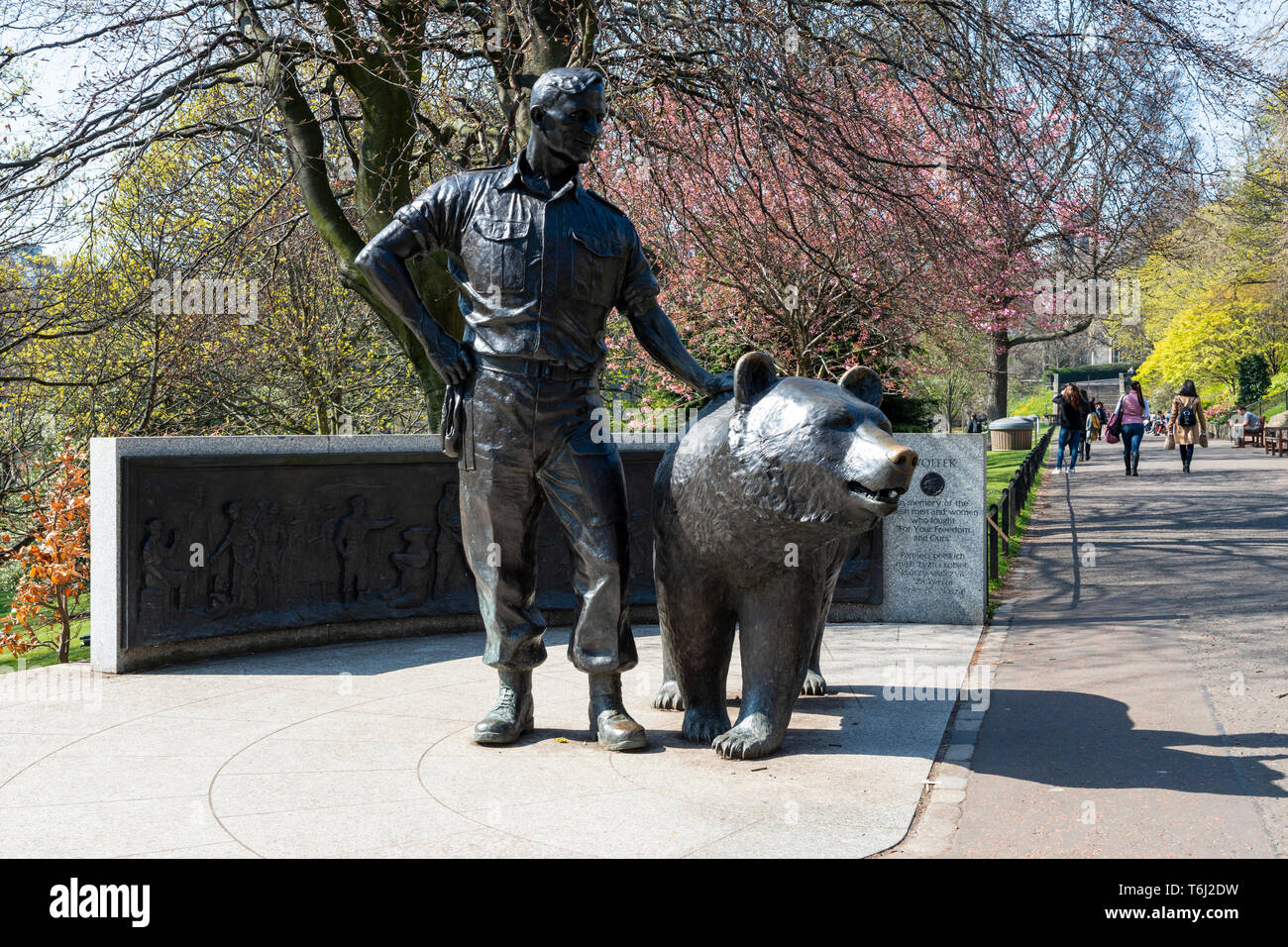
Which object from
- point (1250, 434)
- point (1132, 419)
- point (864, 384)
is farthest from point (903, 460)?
point (1250, 434)

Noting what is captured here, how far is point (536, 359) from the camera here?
182 inches

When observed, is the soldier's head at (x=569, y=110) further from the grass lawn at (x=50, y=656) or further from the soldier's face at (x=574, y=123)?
the grass lawn at (x=50, y=656)

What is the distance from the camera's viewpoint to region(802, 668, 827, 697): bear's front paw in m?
5.91

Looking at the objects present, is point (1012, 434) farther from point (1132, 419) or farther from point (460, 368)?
point (460, 368)

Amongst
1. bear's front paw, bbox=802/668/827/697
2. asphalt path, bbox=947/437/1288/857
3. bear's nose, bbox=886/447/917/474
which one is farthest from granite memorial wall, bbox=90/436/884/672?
bear's nose, bbox=886/447/917/474

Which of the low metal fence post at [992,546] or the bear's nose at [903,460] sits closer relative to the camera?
the bear's nose at [903,460]

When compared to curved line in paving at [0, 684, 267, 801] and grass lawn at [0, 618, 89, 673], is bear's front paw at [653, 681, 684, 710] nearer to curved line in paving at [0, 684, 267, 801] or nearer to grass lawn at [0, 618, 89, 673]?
curved line in paving at [0, 684, 267, 801]

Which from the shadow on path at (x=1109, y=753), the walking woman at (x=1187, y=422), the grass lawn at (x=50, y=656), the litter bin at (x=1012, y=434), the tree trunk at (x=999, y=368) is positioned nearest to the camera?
the shadow on path at (x=1109, y=753)

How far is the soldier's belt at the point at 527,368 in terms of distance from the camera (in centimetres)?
463

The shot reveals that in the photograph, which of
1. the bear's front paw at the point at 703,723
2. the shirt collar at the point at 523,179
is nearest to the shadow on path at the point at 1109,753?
the bear's front paw at the point at 703,723

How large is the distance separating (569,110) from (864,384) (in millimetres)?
1727

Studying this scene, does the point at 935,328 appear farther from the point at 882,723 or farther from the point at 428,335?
the point at 428,335

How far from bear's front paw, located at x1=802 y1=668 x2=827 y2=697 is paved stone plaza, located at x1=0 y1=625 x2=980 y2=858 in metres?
0.14

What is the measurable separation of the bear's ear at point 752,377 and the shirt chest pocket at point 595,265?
27.9 inches
